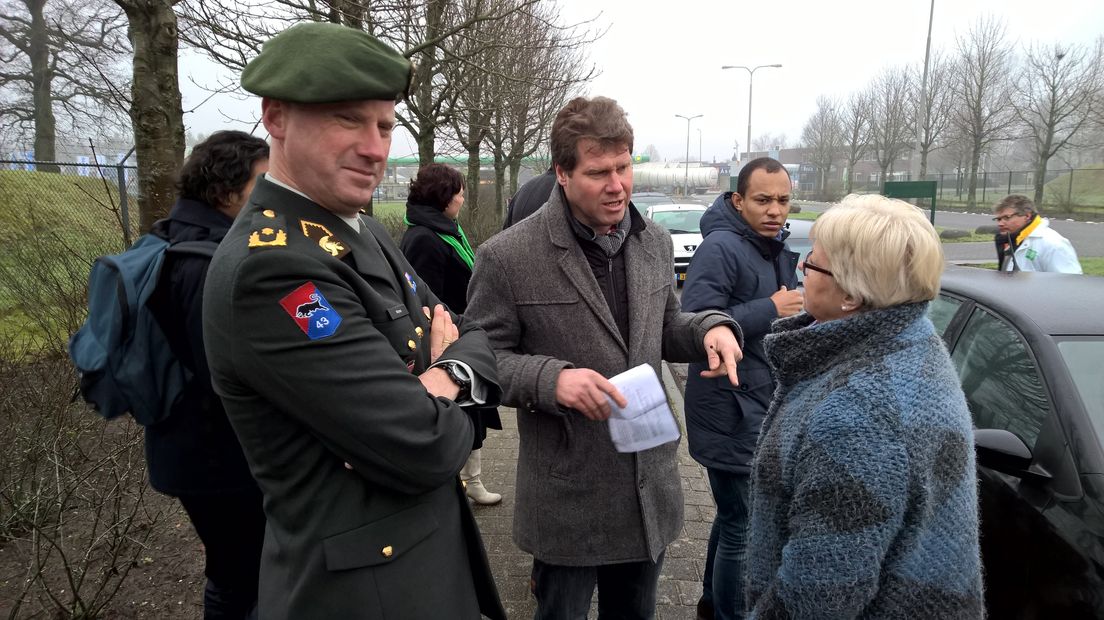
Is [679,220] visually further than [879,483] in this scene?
Yes

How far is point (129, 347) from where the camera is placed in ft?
6.98

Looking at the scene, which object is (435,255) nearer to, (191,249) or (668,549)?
(191,249)

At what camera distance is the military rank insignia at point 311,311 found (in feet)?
3.98

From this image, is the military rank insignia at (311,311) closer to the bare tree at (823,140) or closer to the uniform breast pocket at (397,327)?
the uniform breast pocket at (397,327)

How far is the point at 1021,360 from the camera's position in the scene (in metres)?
2.76

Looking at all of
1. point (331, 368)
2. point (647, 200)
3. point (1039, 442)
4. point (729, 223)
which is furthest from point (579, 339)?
point (647, 200)

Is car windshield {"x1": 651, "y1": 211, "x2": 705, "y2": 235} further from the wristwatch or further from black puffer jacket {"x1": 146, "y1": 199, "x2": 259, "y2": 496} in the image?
the wristwatch

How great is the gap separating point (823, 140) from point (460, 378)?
56.5m

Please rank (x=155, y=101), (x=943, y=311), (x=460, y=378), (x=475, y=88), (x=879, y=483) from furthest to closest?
(x=475, y=88) < (x=155, y=101) < (x=943, y=311) < (x=460, y=378) < (x=879, y=483)

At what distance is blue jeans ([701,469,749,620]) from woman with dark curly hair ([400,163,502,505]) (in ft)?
5.56

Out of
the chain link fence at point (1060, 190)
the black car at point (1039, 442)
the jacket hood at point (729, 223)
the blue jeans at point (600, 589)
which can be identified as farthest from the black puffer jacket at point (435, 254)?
the chain link fence at point (1060, 190)

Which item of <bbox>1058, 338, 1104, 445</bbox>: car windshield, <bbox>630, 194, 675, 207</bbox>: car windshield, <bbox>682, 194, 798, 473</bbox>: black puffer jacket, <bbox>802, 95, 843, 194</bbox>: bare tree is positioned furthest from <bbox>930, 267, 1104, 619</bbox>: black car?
<bbox>802, 95, 843, 194</bbox>: bare tree

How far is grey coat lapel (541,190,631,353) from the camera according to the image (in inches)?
83.8

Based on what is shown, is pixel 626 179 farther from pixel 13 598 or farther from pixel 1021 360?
pixel 13 598
